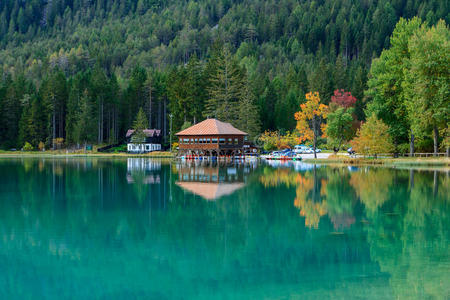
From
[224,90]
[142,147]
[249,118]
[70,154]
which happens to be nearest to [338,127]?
[249,118]

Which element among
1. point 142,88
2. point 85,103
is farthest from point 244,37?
point 85,103

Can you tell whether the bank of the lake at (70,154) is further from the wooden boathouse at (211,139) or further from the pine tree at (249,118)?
the pine tree at (249,118)

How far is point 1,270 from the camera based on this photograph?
12281 millimetres

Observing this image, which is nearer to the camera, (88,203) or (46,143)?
(88,203)

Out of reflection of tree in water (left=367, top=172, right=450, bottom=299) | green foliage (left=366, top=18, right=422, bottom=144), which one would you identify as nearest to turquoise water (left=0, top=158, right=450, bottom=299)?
reflection of tree in water (left=367, top=172, right=450, bottom=299)

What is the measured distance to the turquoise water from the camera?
11.1 meters

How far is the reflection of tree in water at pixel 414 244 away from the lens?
1105cm

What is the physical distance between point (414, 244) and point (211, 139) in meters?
56.6

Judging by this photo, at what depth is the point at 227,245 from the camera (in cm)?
1489

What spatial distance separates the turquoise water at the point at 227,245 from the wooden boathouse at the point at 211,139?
42.6 m

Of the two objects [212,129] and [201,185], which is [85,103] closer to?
[212,129]

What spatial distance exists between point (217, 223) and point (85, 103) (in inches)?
2939

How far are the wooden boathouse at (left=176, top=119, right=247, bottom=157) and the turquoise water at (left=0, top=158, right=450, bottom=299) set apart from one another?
42.6 m

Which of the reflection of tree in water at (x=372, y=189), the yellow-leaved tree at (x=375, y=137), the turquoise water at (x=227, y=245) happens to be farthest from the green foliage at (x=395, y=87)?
the turquoise water at (x=227, y=245)
